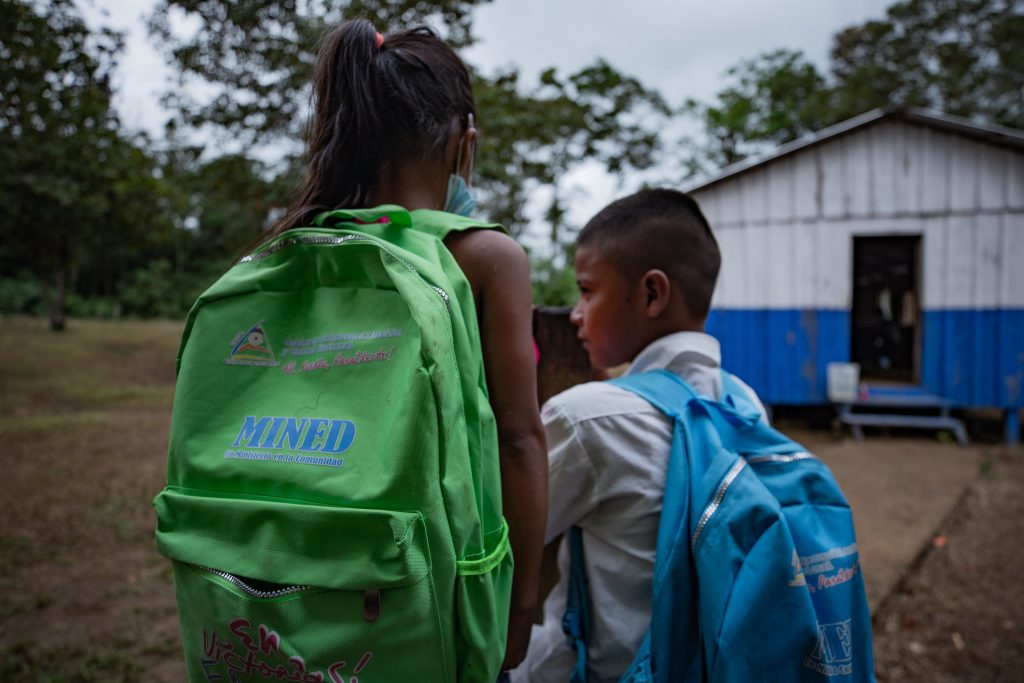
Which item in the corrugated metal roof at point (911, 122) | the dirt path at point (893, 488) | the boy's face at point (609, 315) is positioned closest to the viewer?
the boy's face at point (609, 315)

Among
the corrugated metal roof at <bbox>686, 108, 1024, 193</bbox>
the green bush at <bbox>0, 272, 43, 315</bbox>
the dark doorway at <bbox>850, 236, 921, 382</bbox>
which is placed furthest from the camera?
the green bush at <bbox>0, 272, 43, 315</bbox>

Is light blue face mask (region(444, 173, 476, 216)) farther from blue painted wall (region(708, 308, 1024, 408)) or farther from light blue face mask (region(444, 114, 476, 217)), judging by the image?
blue painted wall (region(708, 308, 1024, 408))

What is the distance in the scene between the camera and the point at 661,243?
5.35 feet

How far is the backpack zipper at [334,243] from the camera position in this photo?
943 mm

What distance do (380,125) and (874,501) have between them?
5640 mm

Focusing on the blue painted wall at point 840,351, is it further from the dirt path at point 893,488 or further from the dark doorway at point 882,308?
the dark doorway at point 882,308

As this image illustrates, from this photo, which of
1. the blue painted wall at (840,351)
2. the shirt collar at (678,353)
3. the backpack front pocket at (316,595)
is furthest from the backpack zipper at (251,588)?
the blue painted wall at (840,351)

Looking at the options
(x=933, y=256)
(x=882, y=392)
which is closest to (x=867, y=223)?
(x=933, y=256)

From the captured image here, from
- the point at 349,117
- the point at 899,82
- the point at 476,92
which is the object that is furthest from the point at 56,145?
the point at 899,82

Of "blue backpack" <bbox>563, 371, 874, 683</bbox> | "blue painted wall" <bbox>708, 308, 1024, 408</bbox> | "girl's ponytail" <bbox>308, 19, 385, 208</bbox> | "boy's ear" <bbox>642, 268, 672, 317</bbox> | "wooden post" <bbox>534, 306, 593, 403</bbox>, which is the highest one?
"girl's ponytail" <bbox>308, 19, 385, 208</bbox>

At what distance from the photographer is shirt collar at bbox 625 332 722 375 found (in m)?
1.50

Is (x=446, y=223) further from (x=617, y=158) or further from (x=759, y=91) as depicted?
(x=759, y=91)

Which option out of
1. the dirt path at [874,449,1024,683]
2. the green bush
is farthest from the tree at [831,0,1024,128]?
the green bush

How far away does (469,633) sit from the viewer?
2.91 feet
